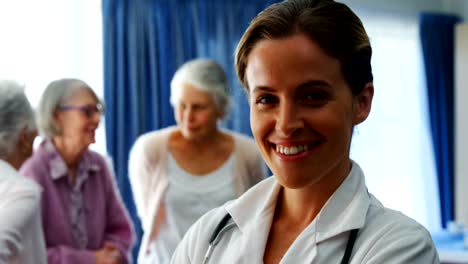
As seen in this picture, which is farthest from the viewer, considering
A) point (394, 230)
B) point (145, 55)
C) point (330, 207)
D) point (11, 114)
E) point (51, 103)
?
point (145, 55)

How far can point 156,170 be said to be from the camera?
2721 mm

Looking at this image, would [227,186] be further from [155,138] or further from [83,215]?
[83,215]

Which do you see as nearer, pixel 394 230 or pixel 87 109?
pixel 394 230

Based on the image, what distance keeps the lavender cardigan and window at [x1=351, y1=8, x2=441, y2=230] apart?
3.45m

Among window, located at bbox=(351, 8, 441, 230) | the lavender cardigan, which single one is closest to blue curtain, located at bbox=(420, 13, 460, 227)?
window, located at bbox=(351, 8, 441, 230)

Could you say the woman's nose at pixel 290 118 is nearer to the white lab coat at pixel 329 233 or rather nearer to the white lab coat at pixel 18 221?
the white lab coat at pixel 329 233

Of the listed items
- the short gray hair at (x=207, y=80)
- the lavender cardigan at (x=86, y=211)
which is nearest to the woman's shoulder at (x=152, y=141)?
the short gray hair at (x=207, y=80)

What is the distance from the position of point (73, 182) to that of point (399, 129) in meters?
4.03

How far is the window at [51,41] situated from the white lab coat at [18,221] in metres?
1.98

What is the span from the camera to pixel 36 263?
174cm

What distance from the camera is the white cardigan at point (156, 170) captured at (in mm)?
2674

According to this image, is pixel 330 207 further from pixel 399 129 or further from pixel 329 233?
pixel 399 129

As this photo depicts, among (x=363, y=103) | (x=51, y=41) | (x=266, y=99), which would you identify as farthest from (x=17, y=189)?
(x=51, y=41)

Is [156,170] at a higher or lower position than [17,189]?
lower
